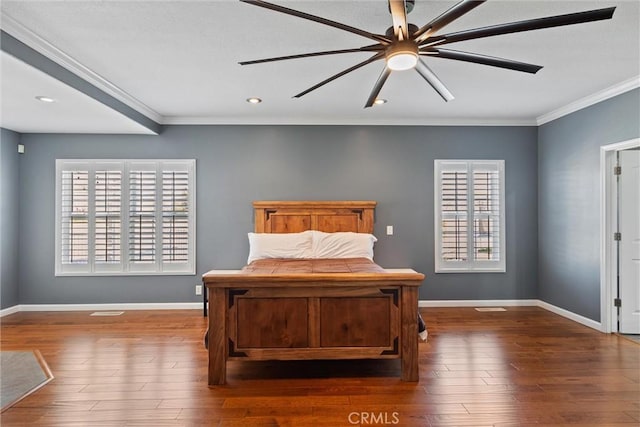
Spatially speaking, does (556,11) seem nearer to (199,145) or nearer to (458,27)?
(458,27)

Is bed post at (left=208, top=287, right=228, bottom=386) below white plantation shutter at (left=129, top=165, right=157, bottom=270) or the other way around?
below

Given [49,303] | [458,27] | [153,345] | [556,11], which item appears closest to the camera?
[556,11]

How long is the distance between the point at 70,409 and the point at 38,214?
365cm

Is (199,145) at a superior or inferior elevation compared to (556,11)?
inferior

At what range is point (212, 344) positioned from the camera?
288 cm

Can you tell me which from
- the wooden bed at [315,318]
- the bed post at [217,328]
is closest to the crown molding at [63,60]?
the wooden bed at [315,318]

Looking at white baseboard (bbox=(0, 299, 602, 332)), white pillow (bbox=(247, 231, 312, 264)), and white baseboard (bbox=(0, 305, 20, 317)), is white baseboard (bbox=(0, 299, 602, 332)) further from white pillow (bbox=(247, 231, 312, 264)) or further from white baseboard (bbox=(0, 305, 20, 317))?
white pillow (bbox=(247, 231, 312, 264))

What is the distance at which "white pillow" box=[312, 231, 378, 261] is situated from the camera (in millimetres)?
4777

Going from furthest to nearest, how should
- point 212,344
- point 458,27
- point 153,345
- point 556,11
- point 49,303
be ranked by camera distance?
point 49,303 → point 153,345 → point 212,344 → point 458,27 → point 556,11

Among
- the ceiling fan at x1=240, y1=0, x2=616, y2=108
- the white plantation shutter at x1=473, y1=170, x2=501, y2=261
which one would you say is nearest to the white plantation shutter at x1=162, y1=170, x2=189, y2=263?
the ceiling fan at x1=240, y1=0, x2=616, y2=108

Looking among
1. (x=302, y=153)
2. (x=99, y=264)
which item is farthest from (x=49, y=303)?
(x=302, y=153)

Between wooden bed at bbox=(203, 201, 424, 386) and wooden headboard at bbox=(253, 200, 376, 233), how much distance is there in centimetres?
222

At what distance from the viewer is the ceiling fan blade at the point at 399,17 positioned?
1773 mm

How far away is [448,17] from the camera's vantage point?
175 cm
